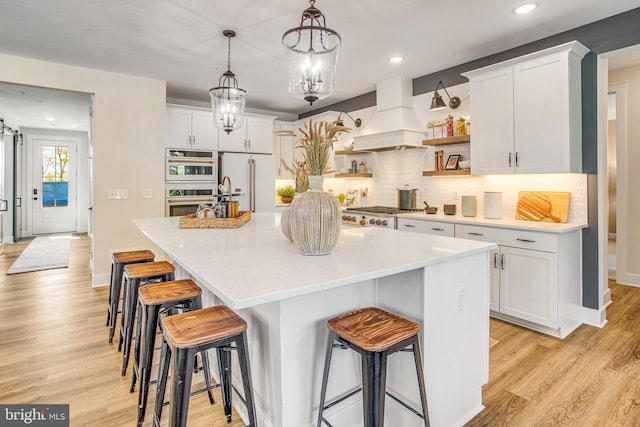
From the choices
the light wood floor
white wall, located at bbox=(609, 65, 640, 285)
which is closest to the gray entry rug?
the light wood floor

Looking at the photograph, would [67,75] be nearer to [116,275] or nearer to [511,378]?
[116,275]

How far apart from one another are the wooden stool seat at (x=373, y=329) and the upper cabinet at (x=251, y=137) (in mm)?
4348

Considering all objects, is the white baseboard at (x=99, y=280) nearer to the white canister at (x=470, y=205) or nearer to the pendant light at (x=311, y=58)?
the pendant light at (x=311, y=58)

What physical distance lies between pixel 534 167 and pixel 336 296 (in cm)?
251

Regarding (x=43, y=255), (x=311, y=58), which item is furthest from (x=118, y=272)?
(x=43, y=255)

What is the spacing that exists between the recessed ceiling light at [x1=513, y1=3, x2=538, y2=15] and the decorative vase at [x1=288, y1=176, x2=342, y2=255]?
2389mm

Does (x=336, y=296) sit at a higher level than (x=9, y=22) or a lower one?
Answer: lower

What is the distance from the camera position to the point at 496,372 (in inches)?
93.1

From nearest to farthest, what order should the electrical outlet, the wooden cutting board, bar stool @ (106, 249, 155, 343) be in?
the electrical outlet, bar stool @ (106, 249, 155, 343), the wooden cutting board

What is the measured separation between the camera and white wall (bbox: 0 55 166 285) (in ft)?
13.8

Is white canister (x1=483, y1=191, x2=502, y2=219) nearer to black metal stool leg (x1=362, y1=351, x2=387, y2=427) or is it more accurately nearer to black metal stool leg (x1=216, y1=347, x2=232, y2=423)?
A: black metal stool leg (x1=362, y1=351, x2=387, y2=427)

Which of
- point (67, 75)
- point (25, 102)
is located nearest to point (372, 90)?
point (67, 75)

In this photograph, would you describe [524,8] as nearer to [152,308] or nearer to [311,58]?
[311,58]

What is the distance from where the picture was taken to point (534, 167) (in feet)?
10.4
